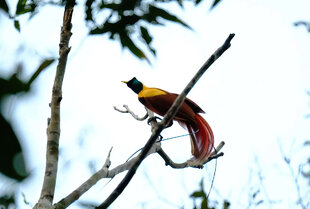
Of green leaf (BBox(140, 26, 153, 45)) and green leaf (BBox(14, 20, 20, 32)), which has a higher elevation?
green leaf (BBox(140, 26, 153, 45))

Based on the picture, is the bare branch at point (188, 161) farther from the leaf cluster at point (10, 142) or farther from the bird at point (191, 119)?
the leaf cluster at point (10, 142)

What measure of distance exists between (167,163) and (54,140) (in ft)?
3.01

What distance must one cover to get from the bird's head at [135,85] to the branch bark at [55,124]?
1448mm

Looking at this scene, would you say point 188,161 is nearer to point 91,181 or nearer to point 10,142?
point 91,181

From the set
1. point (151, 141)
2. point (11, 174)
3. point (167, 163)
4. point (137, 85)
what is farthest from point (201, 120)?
point (11, 174)

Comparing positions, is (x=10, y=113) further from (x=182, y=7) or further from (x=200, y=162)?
(x=200, y=162)

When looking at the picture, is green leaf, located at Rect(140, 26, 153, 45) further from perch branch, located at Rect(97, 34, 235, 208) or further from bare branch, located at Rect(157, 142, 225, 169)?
bare branch, located at Rect(157, 142, 225, 169)

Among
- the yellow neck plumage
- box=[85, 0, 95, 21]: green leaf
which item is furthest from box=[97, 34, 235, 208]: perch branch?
the yellow neck plumage

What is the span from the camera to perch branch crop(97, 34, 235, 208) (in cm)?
118

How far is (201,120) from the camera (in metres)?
2.45

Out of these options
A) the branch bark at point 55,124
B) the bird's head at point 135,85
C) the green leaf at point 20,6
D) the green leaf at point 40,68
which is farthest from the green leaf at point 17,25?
the bird's head at point 135,85

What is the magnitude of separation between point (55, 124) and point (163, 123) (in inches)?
21.2

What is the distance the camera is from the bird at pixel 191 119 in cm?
226

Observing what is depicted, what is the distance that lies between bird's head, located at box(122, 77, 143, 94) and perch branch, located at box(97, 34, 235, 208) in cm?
191
